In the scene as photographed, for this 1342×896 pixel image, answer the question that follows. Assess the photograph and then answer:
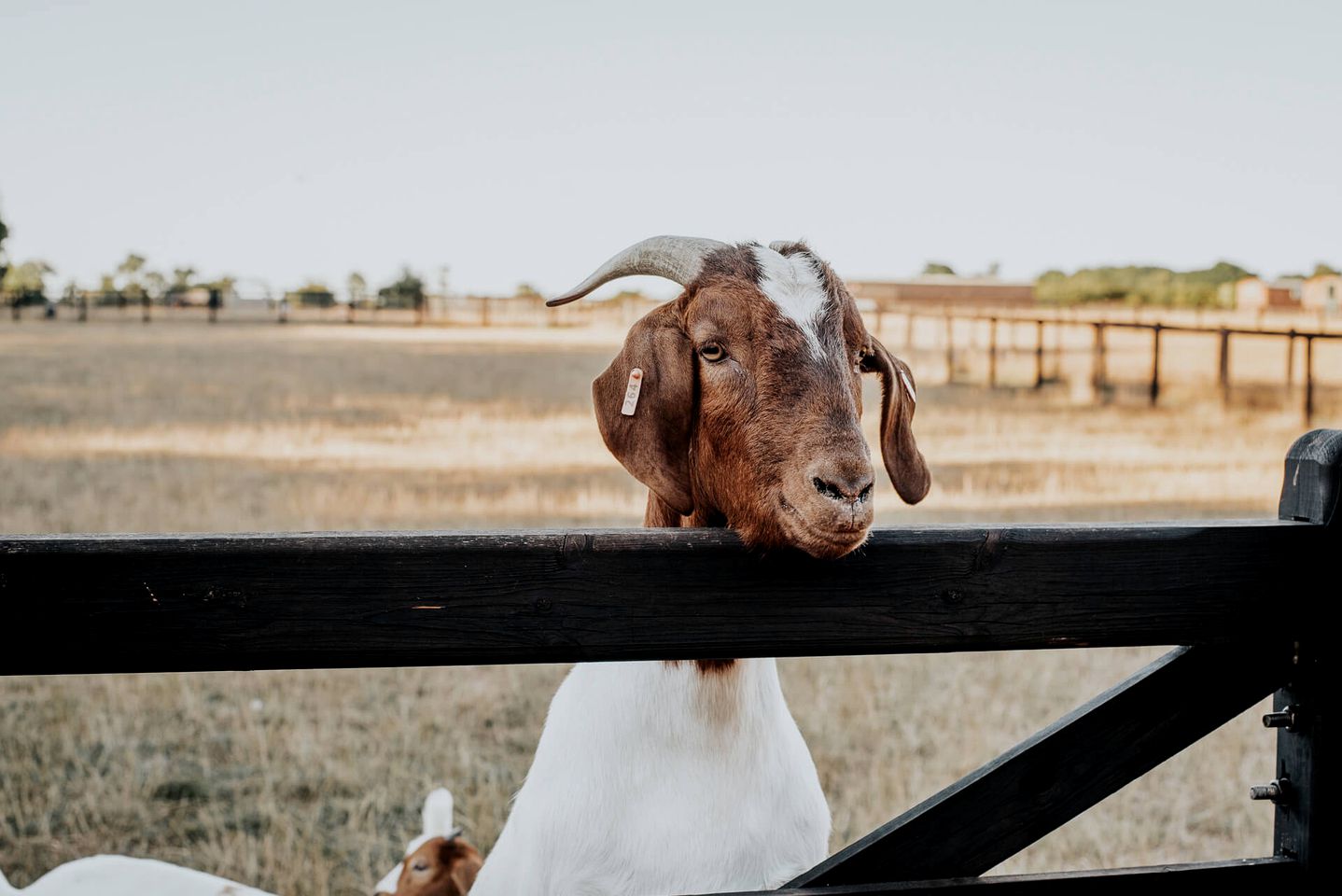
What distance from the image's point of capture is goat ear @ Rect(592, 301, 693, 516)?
2.50 metres

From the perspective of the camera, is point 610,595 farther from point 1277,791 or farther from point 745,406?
point 1277,791

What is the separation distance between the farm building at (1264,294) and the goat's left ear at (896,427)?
5677 cm

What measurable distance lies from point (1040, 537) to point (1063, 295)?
6662 cm

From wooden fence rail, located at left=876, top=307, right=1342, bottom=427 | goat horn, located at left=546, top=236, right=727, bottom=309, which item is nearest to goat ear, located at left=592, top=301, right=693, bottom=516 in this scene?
goat horn, located at left=546, top=236, right=727, bottom=309

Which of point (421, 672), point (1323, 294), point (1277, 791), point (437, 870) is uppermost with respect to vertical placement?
point (1323, 294)

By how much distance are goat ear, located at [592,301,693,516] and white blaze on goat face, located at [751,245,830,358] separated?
0.22m

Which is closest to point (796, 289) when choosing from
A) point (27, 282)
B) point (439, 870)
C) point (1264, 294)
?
point (439, 870)

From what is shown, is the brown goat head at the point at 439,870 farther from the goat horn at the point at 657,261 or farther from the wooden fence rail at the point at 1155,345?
the wooden fence rail at the point at 1155,345

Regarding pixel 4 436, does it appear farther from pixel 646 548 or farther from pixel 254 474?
pixel 646 548

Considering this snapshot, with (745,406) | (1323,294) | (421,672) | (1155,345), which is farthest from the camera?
(1323,294)

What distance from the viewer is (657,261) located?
2688 mm

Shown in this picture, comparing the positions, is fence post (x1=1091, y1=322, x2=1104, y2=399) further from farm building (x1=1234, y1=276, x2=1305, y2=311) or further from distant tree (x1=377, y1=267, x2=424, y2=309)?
distant tree (x1=377, y1=267, x2=424, y2=309)

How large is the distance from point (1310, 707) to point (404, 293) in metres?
68.5

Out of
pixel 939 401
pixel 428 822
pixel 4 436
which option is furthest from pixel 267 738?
pixel 939 401
